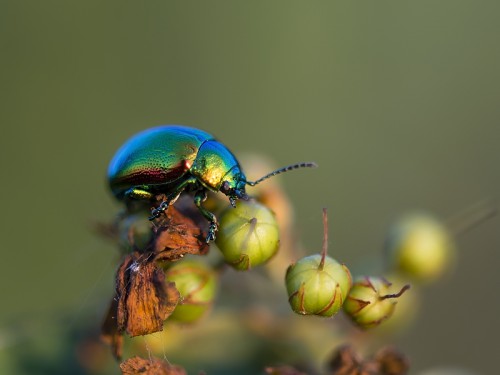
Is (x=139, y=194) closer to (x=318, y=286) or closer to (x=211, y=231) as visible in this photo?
(x=211, y=231)

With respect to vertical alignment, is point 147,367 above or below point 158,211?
below

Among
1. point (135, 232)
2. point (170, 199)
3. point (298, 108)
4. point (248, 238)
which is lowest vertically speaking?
point (248, 238)

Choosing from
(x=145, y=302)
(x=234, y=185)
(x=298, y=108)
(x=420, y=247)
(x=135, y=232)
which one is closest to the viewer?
(x=145, y=302)

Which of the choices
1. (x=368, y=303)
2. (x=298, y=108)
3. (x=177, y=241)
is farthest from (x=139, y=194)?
(x=298, y=108)

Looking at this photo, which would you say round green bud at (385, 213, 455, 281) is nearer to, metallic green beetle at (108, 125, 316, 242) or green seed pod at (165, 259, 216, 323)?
metallic green beetle at (108, 125, 316, 242)

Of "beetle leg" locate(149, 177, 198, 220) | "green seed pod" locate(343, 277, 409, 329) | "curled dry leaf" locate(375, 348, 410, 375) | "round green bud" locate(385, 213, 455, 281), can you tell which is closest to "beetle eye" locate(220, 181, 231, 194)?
"beetle leg" locate(149, 177, 198, 220)

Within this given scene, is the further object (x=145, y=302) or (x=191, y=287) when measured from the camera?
(x=191, y=287)
